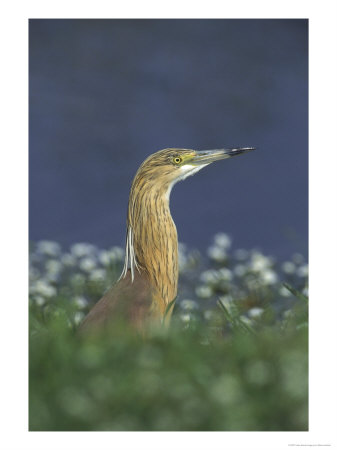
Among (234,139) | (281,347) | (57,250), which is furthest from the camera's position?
(57,250)

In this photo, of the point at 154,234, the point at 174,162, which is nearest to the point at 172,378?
the point at 154,234

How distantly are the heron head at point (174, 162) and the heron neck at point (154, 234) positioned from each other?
0.06 meters

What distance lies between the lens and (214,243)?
5.43m

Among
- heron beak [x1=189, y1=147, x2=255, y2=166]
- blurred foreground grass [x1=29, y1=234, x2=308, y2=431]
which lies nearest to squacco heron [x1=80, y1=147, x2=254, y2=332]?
heron beak [x1=189, y1=147, x2=255, y2=166]

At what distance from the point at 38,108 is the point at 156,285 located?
43.3 inches

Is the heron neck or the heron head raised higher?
the heron head

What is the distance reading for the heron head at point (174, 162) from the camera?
4.01m

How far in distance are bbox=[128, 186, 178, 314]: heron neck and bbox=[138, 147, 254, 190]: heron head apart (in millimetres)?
62

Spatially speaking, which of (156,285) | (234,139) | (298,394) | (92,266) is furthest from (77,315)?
(298,394)

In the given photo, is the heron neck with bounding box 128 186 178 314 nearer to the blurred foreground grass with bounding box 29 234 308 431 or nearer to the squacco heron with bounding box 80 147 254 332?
the squacco heron with bounding box 80 147 254 332

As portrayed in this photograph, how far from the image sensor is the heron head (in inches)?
158

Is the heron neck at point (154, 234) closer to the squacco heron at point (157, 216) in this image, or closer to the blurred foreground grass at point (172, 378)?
the squacco heron at point (157, 216)

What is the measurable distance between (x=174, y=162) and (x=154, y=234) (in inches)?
15.6
